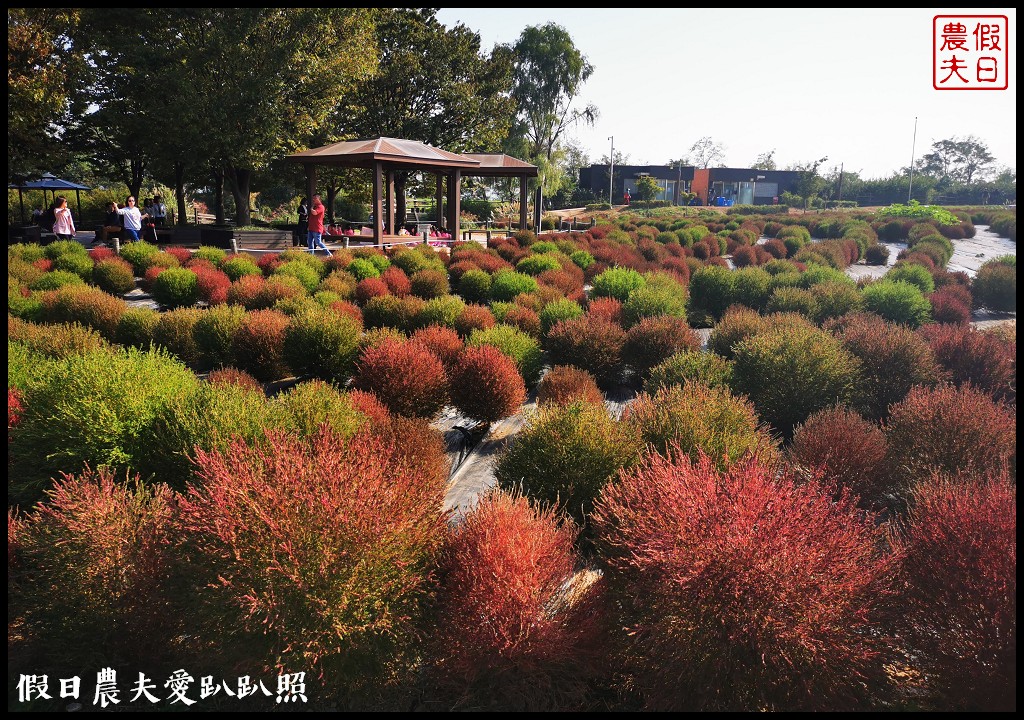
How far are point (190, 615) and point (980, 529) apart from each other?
3.67m

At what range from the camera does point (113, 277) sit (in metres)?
12.9

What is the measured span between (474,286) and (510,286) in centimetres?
117

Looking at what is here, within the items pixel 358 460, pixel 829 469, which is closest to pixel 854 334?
pixel 829 469

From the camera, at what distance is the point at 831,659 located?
2672 millimetres

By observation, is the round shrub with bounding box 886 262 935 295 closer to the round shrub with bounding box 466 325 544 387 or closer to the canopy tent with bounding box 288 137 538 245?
the round shrub with bounding box 466 325 544 387

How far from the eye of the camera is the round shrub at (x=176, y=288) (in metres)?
12.2

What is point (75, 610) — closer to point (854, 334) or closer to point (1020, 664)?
point (1020, 664)

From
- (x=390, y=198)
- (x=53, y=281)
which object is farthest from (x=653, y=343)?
(x=390, y=198)

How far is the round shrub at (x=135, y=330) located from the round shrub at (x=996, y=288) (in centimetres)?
1619

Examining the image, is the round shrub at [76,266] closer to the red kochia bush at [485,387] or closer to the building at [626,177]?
the red kochia bush at [485,387]

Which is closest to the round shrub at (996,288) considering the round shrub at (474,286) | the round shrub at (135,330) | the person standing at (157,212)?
the round shrub at (474,286)

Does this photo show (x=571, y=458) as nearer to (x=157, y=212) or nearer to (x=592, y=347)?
(x=592, y=347)

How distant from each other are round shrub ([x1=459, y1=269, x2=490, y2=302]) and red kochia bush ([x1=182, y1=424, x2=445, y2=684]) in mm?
10747

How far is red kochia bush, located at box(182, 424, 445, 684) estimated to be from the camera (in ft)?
8.79
